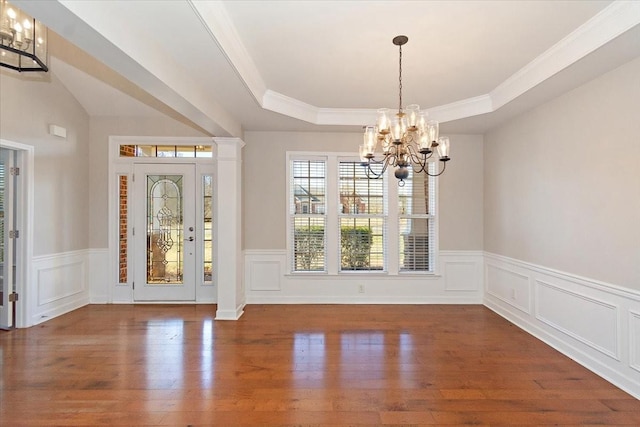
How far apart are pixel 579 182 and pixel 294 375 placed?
9.99 feet

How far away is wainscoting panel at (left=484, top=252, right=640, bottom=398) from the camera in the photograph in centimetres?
253

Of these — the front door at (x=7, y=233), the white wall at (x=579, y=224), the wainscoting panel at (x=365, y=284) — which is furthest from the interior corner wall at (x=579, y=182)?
the front door at (x=7, y=233)

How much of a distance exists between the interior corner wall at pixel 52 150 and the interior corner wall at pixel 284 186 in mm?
2259

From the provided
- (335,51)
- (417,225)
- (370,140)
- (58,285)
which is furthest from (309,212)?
(58,285)

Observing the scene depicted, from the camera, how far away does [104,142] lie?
15.8 feet

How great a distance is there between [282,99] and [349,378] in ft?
9.74

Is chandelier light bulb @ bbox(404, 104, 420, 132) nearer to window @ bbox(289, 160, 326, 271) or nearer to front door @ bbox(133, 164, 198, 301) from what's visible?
window @ bbox(289, 160, 326, 271)

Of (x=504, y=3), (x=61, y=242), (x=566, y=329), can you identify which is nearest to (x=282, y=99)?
(x=504, y=3)

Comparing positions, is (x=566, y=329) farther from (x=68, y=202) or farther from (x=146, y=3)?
(x=68, y=202)

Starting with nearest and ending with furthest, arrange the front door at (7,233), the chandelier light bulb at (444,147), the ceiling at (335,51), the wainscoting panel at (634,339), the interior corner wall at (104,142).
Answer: the ceiling at (335,51)
the wainscoting panel at (634,339)
the chandelier light bulb at (444,147)
the front door at (7,233)
the interior corner wall at (104,142)

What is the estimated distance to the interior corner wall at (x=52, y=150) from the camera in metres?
3.69

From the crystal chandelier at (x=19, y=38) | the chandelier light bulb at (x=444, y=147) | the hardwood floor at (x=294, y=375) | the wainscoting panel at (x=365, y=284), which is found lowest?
the hardwood floor at (x=294, y=375)

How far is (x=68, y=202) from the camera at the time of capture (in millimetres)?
4434

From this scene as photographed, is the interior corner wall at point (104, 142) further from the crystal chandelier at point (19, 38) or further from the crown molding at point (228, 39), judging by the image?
the crystal chandelier at point (19, 38)
